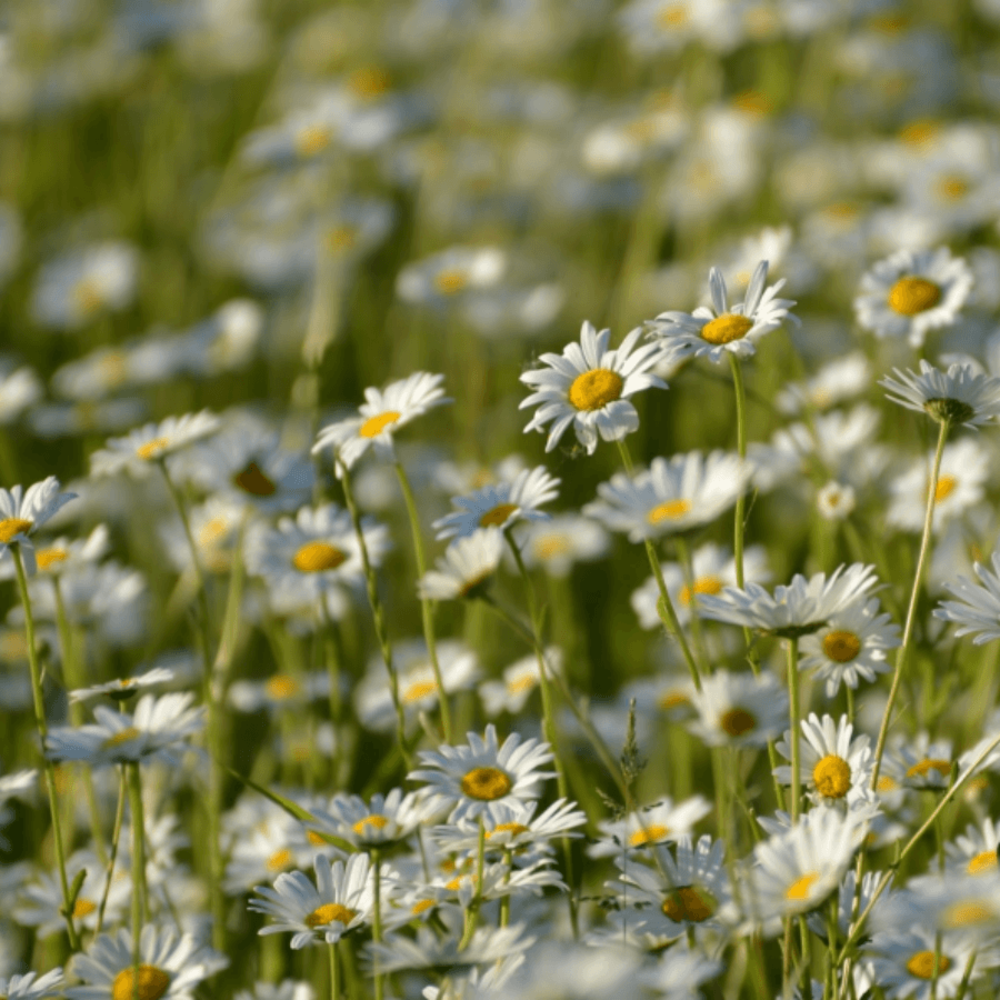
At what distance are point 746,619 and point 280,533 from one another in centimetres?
111

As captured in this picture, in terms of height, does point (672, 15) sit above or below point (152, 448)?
above

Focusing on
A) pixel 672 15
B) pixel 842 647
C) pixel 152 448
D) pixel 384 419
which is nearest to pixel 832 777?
pixel 842 647

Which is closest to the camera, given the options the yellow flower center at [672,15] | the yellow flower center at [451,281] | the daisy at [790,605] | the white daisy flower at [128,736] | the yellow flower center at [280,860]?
the daisy at [790,605]

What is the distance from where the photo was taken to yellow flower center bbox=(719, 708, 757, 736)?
110 centimetres

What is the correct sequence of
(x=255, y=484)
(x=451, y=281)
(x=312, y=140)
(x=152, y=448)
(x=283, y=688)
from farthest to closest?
(x=312, y=140), (x=451, y=281), (x=283, y=688), (x=255, y=484), (x=152, y=448)

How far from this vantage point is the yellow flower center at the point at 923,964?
127cm

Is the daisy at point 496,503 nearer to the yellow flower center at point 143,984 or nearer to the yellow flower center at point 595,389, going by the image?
the yellow flower center at point 595,389

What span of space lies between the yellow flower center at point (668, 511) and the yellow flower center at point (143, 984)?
73 centimetres

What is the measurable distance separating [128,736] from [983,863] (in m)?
0.94

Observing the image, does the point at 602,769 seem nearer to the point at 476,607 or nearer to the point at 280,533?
the point at 476,607

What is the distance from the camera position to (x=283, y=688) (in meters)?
2.18

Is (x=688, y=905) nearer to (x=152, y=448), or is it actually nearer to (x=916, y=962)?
(x=916, y=962)

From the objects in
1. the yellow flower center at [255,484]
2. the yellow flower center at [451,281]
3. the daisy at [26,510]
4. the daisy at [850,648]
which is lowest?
the daisy at [850,648]

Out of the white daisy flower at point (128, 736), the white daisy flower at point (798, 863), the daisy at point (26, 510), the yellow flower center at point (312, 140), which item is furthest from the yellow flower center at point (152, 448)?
the yellow flower center at point (312, 140)
